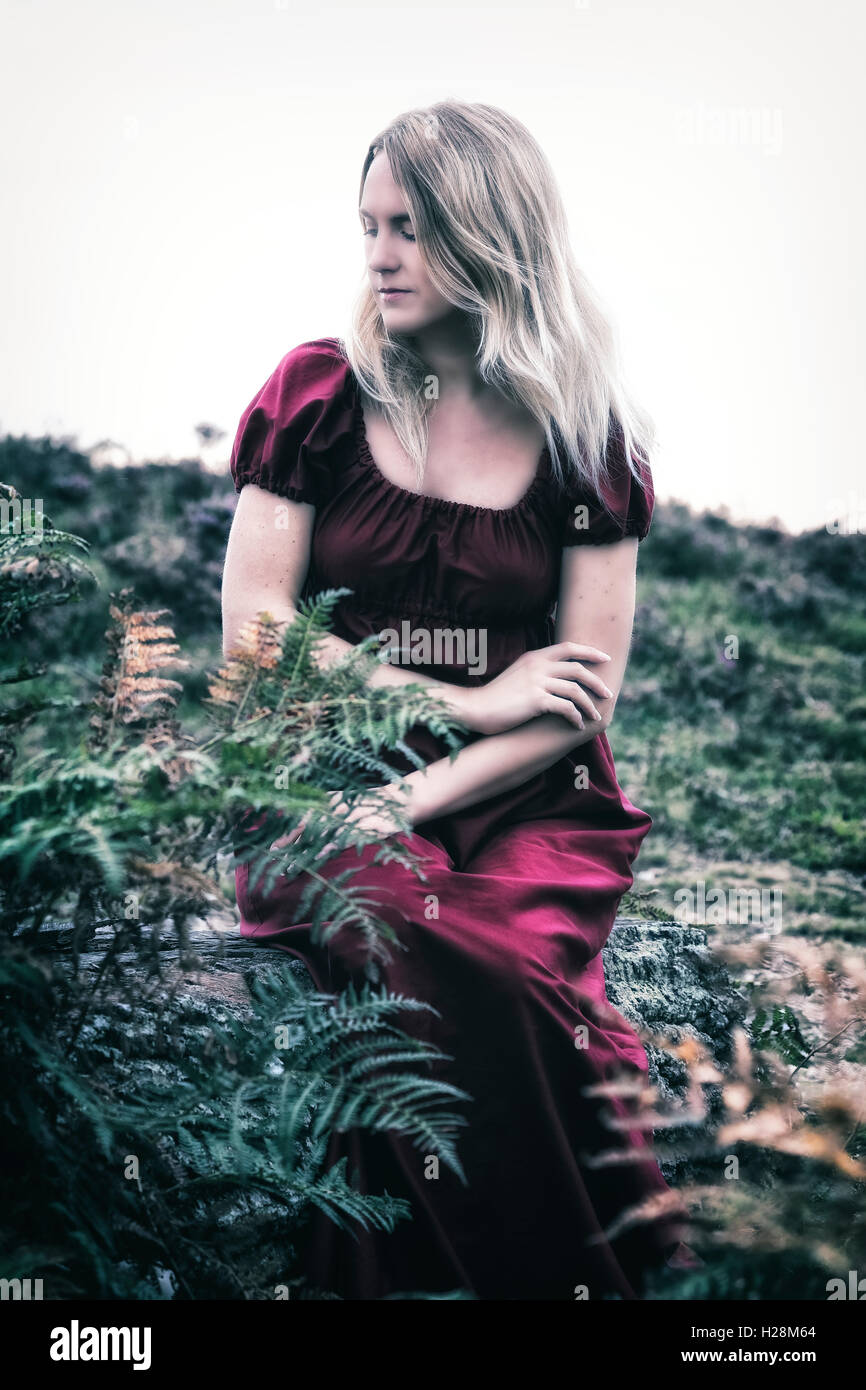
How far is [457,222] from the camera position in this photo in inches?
88.7

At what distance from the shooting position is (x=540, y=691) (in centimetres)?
214

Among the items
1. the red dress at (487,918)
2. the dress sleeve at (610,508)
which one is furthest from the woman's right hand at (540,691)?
the dress sleeve at (610,508)

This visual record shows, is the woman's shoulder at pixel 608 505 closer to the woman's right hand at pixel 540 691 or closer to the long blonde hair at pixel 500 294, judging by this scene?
the long blonde hair at pixel 500 294

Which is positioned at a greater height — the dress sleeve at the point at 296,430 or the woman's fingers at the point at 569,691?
the dress sleeve at the point at 296,430

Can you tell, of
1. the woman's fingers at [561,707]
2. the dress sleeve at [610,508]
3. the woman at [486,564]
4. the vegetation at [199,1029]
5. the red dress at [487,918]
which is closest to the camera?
the vegetation at [199,1029]

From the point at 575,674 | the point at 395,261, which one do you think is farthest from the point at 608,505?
the point at 395,261

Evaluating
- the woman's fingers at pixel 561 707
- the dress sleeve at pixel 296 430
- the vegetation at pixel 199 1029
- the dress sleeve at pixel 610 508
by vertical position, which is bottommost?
the vegetation at pixel 199 1029

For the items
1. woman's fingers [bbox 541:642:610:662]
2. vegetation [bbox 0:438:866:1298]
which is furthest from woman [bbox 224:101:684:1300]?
vegetation [bbox 0:438:866:1298]

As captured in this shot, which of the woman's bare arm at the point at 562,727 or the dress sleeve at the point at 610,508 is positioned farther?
the dress sleeve at the point at 610,508

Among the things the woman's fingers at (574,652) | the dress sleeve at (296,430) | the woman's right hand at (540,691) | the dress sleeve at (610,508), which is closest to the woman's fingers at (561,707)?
the woman's right hand at (540,691)

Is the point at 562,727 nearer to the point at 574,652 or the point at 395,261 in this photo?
the point at 574,652

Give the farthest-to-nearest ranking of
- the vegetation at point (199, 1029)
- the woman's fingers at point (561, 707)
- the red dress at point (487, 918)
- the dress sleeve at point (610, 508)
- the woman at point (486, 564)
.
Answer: the dress sleeve at point (610, 508) → the woman's fingers at point (561, 707) → the woman at point (486, 564) → the red dress at point (487, 918) → the vegetation at point (199, 1029)

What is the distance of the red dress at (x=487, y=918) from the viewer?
1819mm
